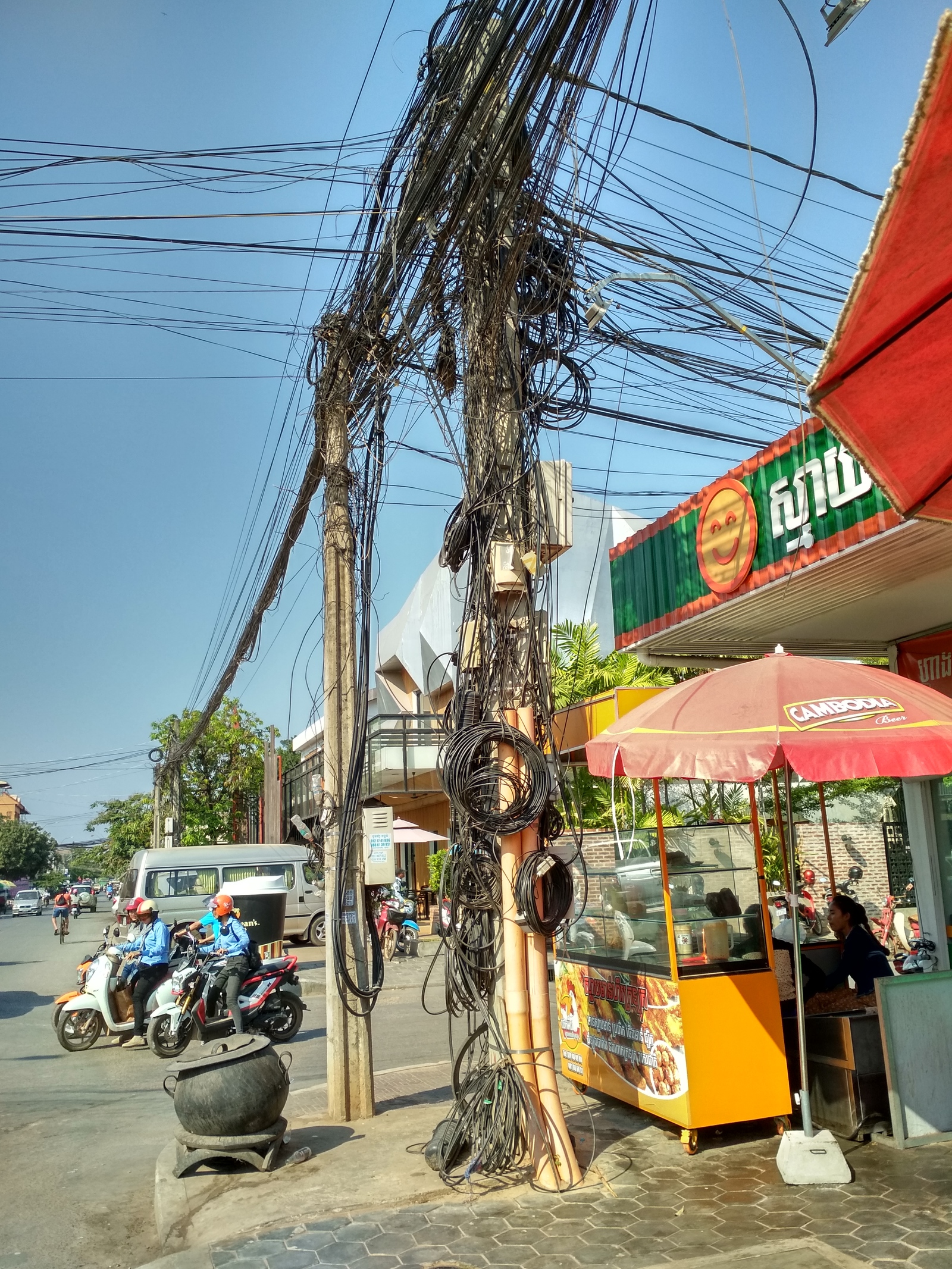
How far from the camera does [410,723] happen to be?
25.5 m

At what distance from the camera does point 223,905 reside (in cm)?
1024

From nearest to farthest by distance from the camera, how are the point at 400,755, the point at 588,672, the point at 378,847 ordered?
the point at 378,847 → the point at 588,672 → the point at 400,755

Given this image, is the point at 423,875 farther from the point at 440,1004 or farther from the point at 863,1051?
the point at 863,1051

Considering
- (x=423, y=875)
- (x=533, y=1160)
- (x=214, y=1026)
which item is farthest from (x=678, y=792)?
(x=423, y=875)

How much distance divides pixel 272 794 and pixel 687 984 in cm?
2236

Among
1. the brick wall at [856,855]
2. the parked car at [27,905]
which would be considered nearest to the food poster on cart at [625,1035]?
the brick wall at [856,855]

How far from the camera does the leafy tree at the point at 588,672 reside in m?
15.3

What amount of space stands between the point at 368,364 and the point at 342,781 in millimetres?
3375

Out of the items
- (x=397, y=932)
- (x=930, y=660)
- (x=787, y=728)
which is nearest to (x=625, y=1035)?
(x=787, y=728)

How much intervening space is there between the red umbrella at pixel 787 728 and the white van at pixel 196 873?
43.4 feet

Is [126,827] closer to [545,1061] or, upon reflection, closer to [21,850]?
[545,1061]

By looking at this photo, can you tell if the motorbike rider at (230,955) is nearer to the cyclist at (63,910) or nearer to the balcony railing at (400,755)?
the balcony railing at (400,755)

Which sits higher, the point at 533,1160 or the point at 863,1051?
the point at 863,1051

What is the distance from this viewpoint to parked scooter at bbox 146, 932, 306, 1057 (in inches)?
402
